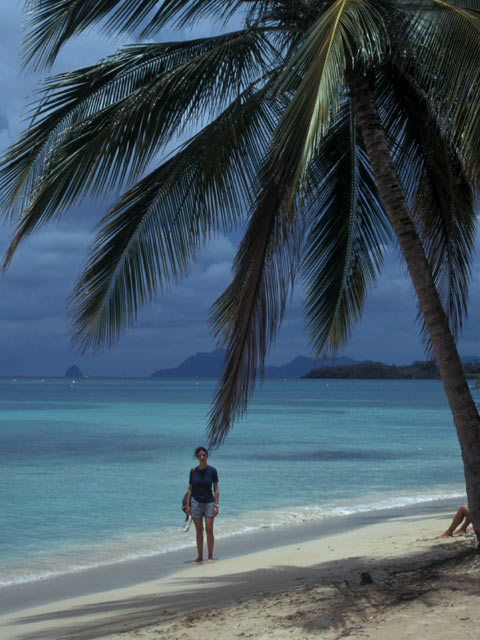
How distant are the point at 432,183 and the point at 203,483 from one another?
451 centimetres

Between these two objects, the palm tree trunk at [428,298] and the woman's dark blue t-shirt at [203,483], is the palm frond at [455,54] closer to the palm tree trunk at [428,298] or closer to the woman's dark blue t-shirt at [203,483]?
the palm tree trunk at [428,298]

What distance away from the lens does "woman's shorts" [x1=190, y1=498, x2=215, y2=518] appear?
8.69m

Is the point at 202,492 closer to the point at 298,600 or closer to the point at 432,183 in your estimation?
the point at 298,600

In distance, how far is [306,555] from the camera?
890 cm

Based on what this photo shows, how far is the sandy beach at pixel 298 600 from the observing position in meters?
4.22

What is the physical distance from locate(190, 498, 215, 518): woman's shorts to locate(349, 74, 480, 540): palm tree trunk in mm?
4279

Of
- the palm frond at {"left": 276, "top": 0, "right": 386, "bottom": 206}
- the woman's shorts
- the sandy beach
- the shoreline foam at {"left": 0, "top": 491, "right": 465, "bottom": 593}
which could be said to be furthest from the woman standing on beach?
the palm frond at {"left": 276, "top": 0, "right": 386, "bottom": 206}

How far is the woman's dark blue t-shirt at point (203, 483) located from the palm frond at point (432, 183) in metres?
3.24

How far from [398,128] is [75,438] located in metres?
27.9

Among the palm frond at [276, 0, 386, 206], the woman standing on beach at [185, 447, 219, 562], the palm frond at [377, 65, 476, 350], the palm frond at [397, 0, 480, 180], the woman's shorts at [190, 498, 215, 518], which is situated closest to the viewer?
the palm frond at [276, 0, 386, 206]

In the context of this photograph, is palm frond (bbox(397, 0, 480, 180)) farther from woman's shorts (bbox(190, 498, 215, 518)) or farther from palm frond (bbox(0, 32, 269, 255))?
woman's shorts (bbox(190, 498, 215, 518))

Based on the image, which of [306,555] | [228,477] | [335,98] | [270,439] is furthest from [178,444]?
[335,98]

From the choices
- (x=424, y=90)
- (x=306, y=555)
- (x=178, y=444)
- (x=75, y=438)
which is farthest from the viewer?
(x=75, y=438)

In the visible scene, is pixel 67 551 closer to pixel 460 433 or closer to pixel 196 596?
pixel 196 596
